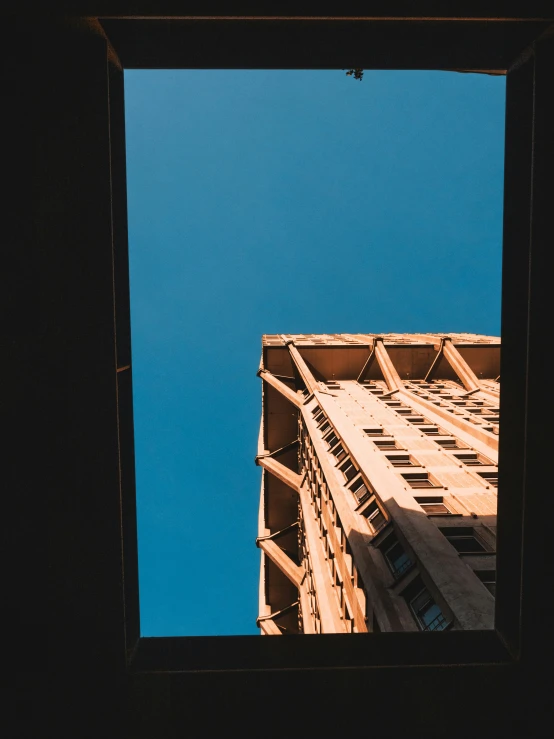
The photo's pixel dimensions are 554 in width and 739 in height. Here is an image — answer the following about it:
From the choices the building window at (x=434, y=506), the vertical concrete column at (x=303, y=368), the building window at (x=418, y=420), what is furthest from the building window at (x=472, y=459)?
the vertical concrete column at (x=303, y=368)

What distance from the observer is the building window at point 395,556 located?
15.2m

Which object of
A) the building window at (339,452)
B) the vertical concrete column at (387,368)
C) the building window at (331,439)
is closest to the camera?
the building window at (339,452)

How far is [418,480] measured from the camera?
21.5 metres

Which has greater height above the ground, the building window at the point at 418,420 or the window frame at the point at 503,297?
the window frame at the point at 503,297

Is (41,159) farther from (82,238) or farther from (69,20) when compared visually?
(69,20)

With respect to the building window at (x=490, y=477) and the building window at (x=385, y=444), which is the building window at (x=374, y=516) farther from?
the building window at (x=385, y=444)

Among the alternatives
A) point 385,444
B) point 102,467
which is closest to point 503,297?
point 102,467

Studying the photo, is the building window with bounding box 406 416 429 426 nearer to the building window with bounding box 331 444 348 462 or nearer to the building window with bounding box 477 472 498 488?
the building window with bounding box 331 444 348 462

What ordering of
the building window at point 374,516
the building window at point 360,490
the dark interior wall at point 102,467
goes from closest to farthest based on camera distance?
the dark interior wall at point 102,467 < the building window at point 374,516 < the building window at point 360,490

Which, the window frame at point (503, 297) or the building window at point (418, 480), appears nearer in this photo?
the window frame at point (503, 297)

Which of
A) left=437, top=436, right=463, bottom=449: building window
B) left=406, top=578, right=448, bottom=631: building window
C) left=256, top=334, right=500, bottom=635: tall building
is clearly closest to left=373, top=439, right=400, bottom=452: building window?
left=256, top=334, right=500, bottom=635: tall building

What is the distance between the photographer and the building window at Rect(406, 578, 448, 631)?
12.3 metres

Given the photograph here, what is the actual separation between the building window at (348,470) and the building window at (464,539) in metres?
9.22

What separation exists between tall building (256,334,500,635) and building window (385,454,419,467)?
0.31ft
